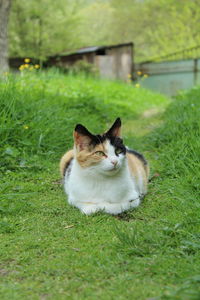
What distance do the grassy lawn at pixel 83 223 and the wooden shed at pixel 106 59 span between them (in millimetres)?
8893

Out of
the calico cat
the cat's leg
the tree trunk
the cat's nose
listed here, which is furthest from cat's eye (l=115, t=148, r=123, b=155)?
the tree trunk

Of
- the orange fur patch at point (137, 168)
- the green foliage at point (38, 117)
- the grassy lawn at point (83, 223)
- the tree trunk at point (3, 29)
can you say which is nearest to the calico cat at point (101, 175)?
the grassy lawn at point (83, 223)

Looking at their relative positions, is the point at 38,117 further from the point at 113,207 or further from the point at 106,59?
the point at 106,59

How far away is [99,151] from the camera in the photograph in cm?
307

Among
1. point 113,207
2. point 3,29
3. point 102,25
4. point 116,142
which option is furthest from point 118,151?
point 102,25

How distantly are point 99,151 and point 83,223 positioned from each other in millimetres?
601

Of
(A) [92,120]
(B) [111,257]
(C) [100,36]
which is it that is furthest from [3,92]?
(C) [100,36]

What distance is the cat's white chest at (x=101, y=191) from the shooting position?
3.16 m

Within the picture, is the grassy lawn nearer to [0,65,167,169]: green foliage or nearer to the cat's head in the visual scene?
[0,65,167,169]: green foliage

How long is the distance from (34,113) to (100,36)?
1101 inches

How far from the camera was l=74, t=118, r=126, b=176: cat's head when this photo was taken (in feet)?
9.96

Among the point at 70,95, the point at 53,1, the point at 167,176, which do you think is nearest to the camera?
the point at 167,176

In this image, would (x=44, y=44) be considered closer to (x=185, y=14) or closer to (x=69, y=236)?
(x=185, y=14)

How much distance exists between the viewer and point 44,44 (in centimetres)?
1852
